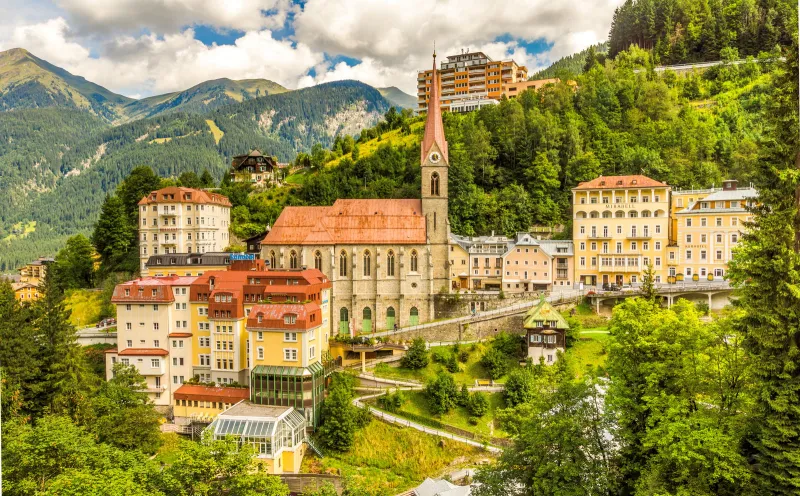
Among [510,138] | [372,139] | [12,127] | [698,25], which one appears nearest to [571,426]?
[510,138]

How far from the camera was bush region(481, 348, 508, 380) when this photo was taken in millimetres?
49250

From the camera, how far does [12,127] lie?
194m

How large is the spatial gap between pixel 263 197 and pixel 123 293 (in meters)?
38.3

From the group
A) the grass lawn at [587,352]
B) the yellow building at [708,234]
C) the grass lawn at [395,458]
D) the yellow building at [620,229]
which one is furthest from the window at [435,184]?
the grass lawn at [395,458]

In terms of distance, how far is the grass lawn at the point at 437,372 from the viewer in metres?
49.9

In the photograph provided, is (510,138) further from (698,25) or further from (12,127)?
(12,127)

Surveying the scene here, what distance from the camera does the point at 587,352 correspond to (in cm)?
4997

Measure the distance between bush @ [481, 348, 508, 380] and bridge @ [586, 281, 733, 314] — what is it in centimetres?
1299

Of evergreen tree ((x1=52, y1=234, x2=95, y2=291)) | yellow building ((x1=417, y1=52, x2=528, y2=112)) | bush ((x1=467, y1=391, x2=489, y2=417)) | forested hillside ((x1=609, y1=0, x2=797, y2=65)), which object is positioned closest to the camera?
bush ((x1=467, y1=391, x2=489, y2=417))

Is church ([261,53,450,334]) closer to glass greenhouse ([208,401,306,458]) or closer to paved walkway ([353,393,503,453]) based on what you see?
paved walkway ([353,393,503,453])

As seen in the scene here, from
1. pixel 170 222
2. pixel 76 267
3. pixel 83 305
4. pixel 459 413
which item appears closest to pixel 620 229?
pixel 459 413

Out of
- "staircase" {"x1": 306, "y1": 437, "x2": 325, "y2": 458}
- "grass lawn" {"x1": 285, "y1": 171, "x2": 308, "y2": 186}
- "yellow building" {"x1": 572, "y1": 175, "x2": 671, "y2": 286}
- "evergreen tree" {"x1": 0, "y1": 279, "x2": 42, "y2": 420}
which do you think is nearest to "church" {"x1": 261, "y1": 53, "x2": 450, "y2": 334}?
"staircase" {"x1": 306, "y1": 437, "x2": 325, "y2": 458}

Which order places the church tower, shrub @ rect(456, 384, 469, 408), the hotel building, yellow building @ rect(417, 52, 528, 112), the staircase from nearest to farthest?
the staircase < shrub @ rect(456, 384, 469, 408) < the church tower < the hotel building < yellow building @ rect(417, 52, 528, 112)

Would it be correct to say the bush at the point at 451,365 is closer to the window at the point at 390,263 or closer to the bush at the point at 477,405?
the bush at the point at 477,405
